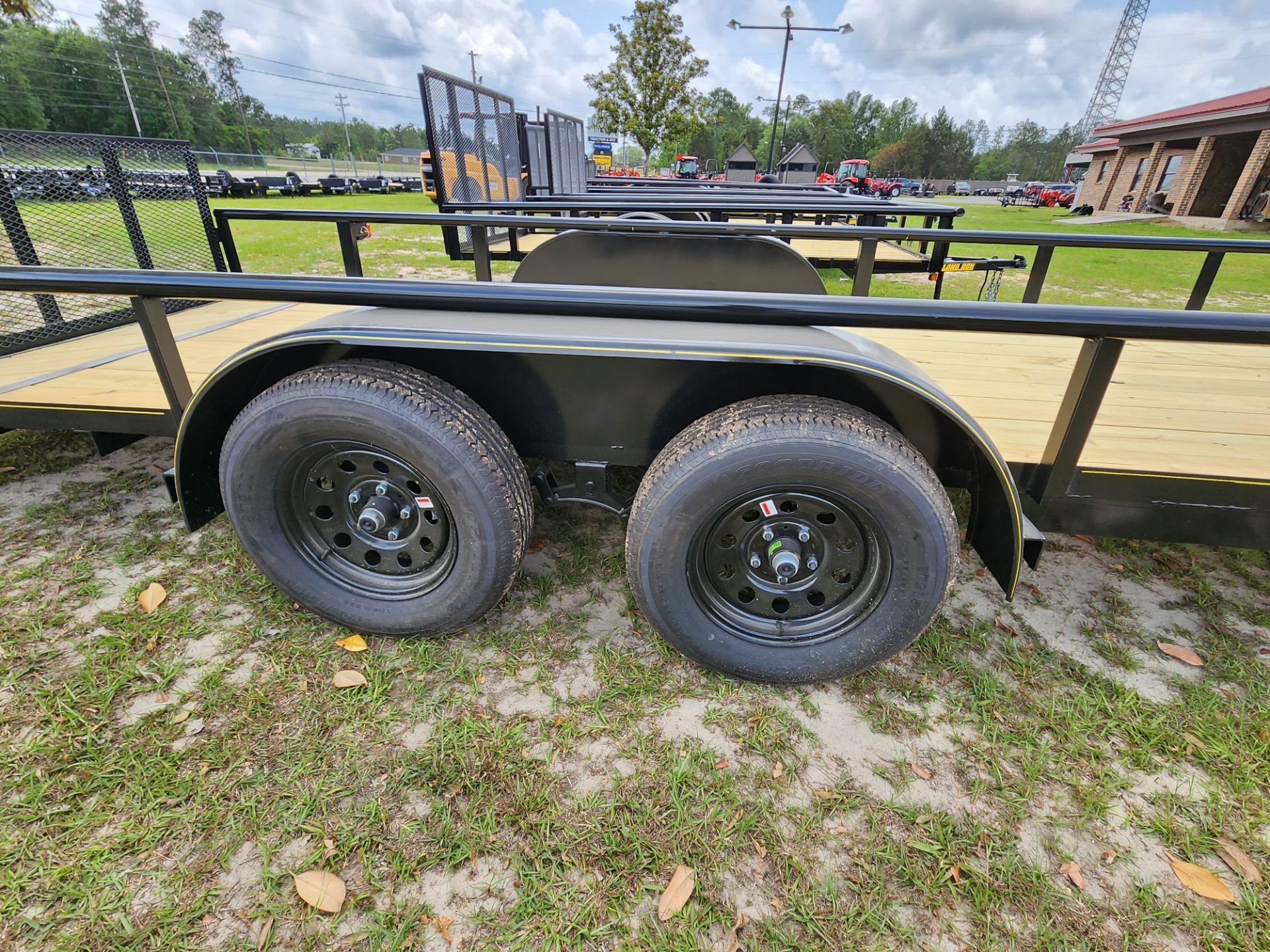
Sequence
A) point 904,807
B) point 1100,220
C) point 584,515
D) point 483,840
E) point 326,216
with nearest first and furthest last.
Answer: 1. point 483,840
2. point 904,807
3. point 584,515
4. point 326,216
5. point 1100,220

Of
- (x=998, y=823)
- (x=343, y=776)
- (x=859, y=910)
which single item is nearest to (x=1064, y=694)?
(x=998, y=823)

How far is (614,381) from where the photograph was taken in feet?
6.64

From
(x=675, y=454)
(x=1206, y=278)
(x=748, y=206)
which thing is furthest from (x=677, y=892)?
(x=748, y=206)

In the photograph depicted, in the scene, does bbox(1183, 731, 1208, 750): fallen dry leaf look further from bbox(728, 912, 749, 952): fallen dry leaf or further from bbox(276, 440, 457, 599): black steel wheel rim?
bbox(276, 440, 457, 599): black steel wheel rim

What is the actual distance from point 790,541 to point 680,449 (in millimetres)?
454

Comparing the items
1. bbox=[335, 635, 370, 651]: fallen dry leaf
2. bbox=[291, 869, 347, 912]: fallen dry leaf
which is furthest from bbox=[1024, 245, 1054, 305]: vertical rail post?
bbox=[291, 869, 347, 912]: fallen dry leaf

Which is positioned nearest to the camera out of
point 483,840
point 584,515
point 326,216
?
point 483,840

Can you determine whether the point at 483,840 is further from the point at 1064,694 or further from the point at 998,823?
the point at 1064,694

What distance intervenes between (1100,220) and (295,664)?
35.4 metres

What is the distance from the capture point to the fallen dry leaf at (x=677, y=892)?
4.76 feet

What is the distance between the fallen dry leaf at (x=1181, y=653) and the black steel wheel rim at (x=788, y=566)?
1.20m

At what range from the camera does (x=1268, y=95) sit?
71.9 feet

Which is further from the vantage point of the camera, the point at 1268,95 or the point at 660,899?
the point at 1268,95

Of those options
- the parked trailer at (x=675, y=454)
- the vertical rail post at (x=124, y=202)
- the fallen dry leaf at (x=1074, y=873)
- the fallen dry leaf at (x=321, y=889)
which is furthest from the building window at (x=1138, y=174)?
the fallen dry leaf at (x=321, y=889)
